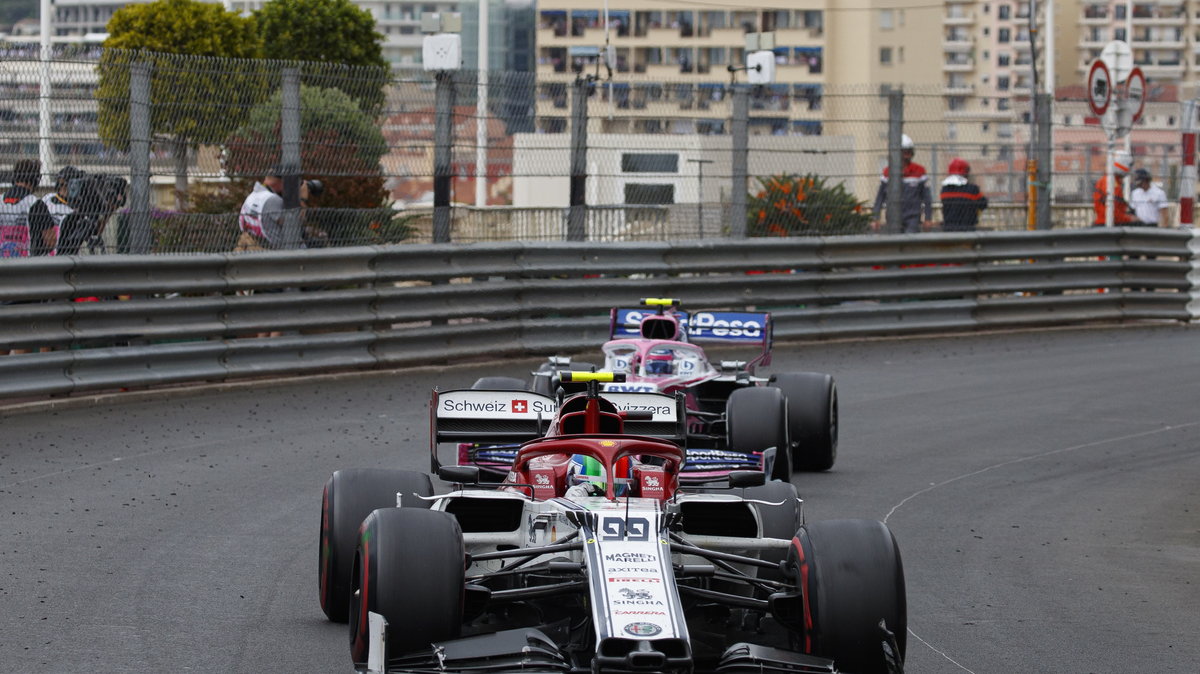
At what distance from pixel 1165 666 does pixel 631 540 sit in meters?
2.20

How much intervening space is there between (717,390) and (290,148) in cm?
498

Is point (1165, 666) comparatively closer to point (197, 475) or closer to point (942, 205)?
point (197, 475)

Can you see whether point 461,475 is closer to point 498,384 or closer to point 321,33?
point 498,384

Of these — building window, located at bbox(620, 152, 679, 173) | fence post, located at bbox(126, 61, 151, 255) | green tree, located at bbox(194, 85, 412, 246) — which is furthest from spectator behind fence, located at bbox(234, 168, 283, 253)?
building window, located at bbox(620, 152, 679, 173)

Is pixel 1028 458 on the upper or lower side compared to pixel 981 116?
lower

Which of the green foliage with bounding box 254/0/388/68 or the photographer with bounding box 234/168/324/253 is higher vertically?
the green foliage with bounding box 254/0/388/68

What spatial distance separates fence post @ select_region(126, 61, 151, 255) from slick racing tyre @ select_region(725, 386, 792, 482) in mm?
5750

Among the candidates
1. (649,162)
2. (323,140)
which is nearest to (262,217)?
(323,140)

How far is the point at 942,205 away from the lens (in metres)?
19.3

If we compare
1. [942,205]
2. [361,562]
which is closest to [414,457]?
[361,562]

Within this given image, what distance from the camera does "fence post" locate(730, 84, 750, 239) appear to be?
17.3 metres

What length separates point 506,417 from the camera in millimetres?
8188

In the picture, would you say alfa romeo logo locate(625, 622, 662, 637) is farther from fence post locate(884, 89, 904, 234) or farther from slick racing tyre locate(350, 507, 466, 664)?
fence post locate(884, 89, 904, 234)

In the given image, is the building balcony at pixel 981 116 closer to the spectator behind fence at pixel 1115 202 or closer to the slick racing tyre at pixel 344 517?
the spectator behind fence at pixel 1115 202
